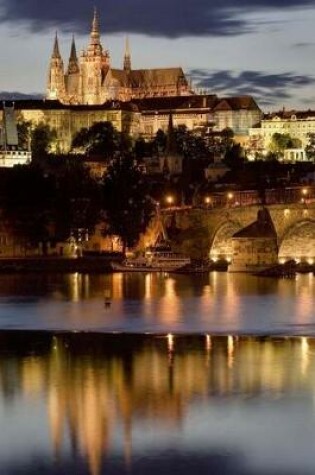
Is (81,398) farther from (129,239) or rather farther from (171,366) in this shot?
(129,239)

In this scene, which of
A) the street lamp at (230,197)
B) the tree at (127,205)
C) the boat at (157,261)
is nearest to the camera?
the boat at (157,261)

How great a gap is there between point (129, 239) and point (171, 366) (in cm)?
2603

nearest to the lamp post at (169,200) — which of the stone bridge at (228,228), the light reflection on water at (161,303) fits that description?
the stone bridge at (228,228)

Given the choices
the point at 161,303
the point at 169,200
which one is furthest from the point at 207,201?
the point at 161,303

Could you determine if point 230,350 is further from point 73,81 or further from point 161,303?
point 73,81

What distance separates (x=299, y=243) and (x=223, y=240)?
10.5 feet

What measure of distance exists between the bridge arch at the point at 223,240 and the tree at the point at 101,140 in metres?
37.2

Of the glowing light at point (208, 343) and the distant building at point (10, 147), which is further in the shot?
the distant building at point (10, 147)

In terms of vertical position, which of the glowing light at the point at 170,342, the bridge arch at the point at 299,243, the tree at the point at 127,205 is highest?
the tree at the point at 127,205

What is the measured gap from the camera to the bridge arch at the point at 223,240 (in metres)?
44.1

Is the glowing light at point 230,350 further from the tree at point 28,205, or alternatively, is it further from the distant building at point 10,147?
the distant building at point 10,147

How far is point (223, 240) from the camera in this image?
44750mm

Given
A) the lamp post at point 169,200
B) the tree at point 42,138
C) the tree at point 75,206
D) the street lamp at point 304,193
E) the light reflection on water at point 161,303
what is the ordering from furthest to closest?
1. the tree at point 42,138
2. the lamp post at point 169,200
3. the tree at point 75,206
4. the street lamp at point 304,193
5. the light reflection on water at point 161,303

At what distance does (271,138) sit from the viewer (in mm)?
102938
